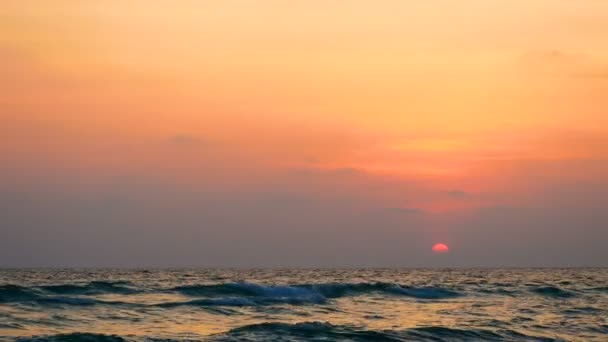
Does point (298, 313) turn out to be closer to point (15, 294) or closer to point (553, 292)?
point (15, 294)

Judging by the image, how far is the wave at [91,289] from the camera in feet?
127

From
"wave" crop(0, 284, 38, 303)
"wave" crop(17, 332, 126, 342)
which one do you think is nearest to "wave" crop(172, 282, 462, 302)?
"wave" crop(0, 284, 38, 303)

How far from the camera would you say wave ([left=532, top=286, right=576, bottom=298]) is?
4450 cm

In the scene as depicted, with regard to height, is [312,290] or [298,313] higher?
[312,290]

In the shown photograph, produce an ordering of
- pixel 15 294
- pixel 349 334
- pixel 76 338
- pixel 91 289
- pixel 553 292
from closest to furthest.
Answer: pixel 76 338, pixel 349 334, pixel 15 294, pixel 91 289, pixel 553 292

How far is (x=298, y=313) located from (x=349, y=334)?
801cm

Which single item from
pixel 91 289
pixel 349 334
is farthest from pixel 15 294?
pixel 349 334

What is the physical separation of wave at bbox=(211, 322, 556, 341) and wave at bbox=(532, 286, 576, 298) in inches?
770

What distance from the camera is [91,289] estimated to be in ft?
132

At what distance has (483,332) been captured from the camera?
26141 millimetres

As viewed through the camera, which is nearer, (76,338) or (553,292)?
(76,338)

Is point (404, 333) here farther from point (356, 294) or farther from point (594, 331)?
point (356, 294)

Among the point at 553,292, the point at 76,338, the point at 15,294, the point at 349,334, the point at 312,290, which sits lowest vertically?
the point at 76,338

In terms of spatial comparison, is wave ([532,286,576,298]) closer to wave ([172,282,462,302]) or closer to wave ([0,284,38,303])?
wave ([172,282,462,302])
